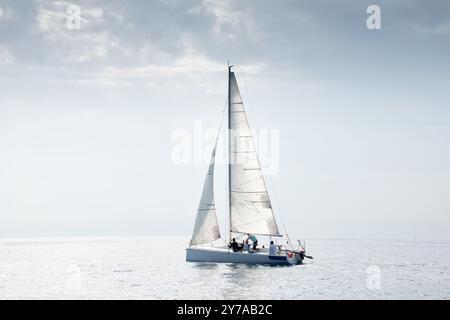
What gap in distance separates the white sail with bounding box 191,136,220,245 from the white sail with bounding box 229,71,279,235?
6.33 feet

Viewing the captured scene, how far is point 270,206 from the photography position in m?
57.2

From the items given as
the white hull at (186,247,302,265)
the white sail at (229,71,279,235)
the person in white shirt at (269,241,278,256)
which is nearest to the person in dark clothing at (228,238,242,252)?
the white hull at (186,247,302,265)

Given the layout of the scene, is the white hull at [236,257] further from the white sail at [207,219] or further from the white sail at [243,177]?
the white sail at [243,177]

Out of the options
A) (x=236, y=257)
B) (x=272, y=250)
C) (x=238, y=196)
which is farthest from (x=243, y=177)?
(x=236, y=257)

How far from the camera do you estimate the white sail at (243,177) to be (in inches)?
2190

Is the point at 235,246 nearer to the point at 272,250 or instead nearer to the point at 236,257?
the point at 236,257

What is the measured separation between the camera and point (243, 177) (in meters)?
56.3

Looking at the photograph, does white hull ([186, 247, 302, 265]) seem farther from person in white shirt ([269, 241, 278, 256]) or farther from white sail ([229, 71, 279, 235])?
white sail ([229, 71, 279, 235])

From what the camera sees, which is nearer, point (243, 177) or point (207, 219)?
point (207, 219)

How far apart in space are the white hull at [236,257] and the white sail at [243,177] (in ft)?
12.1

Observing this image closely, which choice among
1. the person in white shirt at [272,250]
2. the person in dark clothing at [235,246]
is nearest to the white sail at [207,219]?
the person in dark clothing at [235,246]

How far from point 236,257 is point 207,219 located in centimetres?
536
